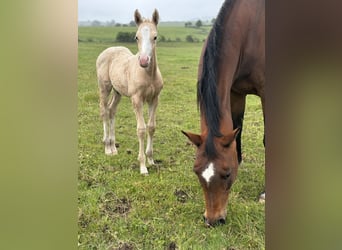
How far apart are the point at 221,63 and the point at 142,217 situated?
623mm

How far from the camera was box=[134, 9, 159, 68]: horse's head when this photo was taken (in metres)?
1.31

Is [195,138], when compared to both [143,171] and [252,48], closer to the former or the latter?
[143,171]

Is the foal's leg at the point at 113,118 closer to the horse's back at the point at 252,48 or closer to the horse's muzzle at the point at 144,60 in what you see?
the horse's muzzle at the point at 144,60

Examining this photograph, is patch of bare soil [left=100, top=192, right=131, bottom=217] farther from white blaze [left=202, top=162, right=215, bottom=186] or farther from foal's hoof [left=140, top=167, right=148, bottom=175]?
white blaze [left=202, top=162, right=215, bottom=186]

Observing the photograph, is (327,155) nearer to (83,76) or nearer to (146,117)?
(146,117)

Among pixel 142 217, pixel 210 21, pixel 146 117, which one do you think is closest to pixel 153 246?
pixel 142 217

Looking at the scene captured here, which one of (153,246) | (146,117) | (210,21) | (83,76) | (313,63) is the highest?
(210,21)

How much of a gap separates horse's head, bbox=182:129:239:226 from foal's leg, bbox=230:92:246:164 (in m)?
0.09

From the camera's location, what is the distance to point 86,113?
4.42ft

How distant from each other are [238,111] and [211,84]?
0.64 feet

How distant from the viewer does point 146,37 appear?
1.33 meters

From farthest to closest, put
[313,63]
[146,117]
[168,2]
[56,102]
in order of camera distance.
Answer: [146,117], [168,2], [56,102], [313,63]

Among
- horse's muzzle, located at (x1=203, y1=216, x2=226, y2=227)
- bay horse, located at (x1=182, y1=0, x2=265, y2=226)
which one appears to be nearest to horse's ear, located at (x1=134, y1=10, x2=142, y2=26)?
bay horse, located at (x1=182, y1=0, x2=265, y2=226)

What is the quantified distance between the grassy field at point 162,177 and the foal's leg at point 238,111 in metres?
0.02
